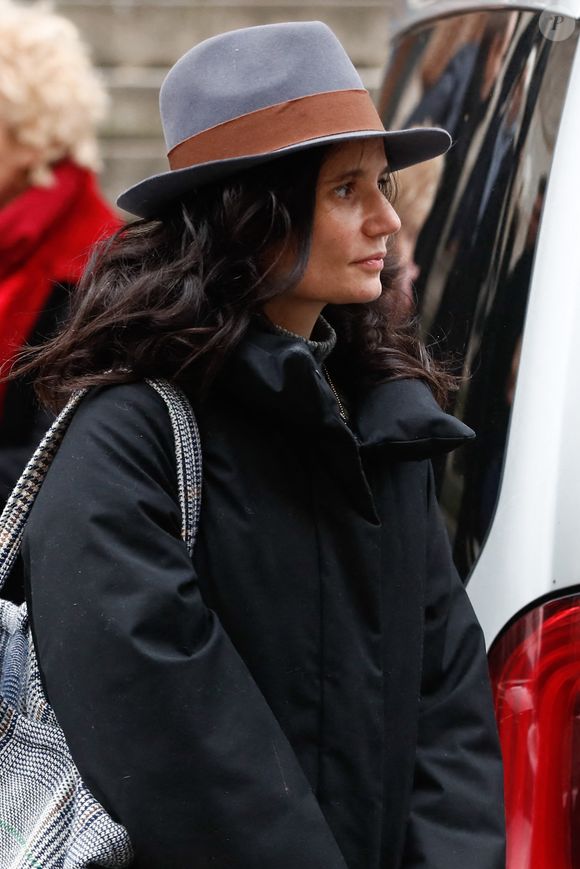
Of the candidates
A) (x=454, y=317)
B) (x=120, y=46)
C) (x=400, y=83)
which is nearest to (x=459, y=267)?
(x=454, y=317)

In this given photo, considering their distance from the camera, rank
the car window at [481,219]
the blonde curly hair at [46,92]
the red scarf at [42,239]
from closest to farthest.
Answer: the car window at [481,219] → the red scarf at [42,239] → the blonde curly hair at [46,92]

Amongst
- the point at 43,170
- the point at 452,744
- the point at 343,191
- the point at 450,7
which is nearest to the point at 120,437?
the point at 343,191

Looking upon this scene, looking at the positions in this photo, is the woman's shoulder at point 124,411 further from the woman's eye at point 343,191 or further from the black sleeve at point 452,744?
the black sleeve at point 452,744

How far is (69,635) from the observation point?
55.9 inches

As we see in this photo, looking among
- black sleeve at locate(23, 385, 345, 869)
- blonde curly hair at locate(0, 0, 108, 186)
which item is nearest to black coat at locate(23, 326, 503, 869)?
black sleeve at locate(23, 385, 345, 869)

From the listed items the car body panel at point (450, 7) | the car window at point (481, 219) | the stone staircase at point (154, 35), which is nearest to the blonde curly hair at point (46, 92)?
the car body panel at point (450, 7)

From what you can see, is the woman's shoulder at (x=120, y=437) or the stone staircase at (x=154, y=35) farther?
the stone staircase at (x=154, y=35)

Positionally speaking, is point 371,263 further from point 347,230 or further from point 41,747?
point 41,747

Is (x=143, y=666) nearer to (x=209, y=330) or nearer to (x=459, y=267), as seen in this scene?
(x=209, y=330)

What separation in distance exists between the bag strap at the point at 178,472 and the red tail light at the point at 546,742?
1.81 feet

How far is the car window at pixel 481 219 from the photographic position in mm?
1957

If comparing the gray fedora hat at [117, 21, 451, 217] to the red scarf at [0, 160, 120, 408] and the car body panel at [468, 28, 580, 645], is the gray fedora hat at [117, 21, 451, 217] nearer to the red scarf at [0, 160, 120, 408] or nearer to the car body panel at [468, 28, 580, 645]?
the car body panel at [468, 28, 580, 645]

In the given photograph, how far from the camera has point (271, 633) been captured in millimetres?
1544

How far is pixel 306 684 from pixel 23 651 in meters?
0.35
